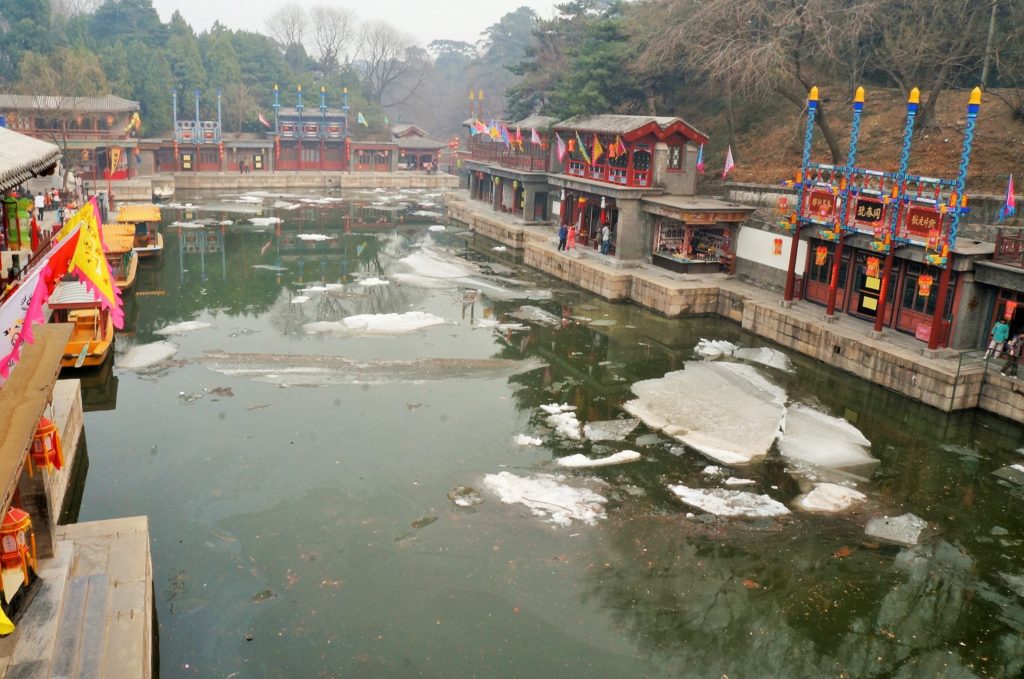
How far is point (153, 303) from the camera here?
30875 mm

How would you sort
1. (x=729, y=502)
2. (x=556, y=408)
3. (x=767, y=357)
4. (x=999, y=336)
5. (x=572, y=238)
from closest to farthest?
(x=729, y=502)
(x=556, y=408)
(x=999, y=336)
(x=767, y=357)
(x=572, y=238)

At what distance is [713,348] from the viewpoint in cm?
2739

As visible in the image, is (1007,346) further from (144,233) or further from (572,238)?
(144,233)

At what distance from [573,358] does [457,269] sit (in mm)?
14026

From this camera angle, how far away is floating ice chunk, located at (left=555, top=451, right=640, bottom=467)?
18.0 m

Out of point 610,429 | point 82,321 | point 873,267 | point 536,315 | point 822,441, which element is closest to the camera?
point 822,441

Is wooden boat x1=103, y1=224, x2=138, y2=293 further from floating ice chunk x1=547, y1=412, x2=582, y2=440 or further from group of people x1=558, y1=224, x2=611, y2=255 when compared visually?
group of people x1=558, y1=224, x2=611, y2=255

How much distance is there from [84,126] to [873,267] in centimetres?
6131

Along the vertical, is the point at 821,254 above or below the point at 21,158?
below

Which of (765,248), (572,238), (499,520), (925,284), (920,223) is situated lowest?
(499,520)

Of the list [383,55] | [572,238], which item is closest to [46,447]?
[572,238]

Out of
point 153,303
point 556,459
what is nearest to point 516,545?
point 556,459

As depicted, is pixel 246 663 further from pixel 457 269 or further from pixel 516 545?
pixel 457 269

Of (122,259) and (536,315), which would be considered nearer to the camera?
(536,315)
